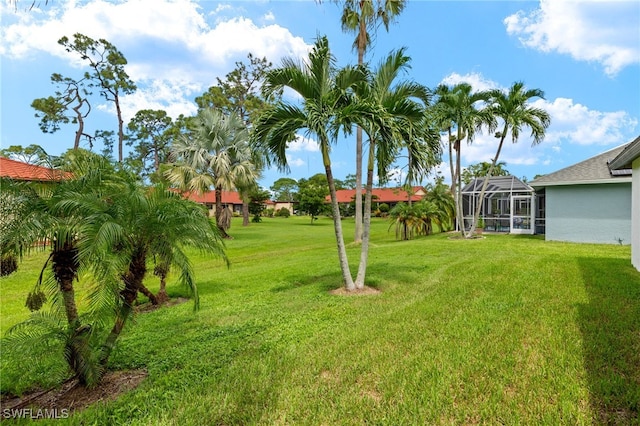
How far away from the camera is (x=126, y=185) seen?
11.6 ft

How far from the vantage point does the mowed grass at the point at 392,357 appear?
2604 mm

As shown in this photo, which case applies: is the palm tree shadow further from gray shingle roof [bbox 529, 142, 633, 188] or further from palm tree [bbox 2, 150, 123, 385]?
gray shingle roof [bbox 529, 142, 633, 188]

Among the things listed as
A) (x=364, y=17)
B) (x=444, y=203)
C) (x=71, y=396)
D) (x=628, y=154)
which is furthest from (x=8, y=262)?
(x=444, y=203)

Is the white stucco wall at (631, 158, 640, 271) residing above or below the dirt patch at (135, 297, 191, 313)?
above

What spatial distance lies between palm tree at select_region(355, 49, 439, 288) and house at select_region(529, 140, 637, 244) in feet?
32.6

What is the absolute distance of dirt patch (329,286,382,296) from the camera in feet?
20.9

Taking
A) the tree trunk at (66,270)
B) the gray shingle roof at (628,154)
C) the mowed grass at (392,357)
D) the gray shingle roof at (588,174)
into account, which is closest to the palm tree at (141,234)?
the tree trunk at (66,270)

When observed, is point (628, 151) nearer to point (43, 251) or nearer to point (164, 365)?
point (164, 365)

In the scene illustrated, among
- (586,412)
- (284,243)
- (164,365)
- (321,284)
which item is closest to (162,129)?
(284,243)

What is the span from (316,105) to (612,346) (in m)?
5.04

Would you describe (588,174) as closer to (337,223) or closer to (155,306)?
(337,223)

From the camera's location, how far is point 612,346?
3.52 m

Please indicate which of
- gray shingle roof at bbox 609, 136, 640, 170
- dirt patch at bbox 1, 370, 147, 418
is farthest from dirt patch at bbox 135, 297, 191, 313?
gray shingle roof at bbox 609, 136, 640, 170

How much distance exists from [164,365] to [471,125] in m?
14.6
